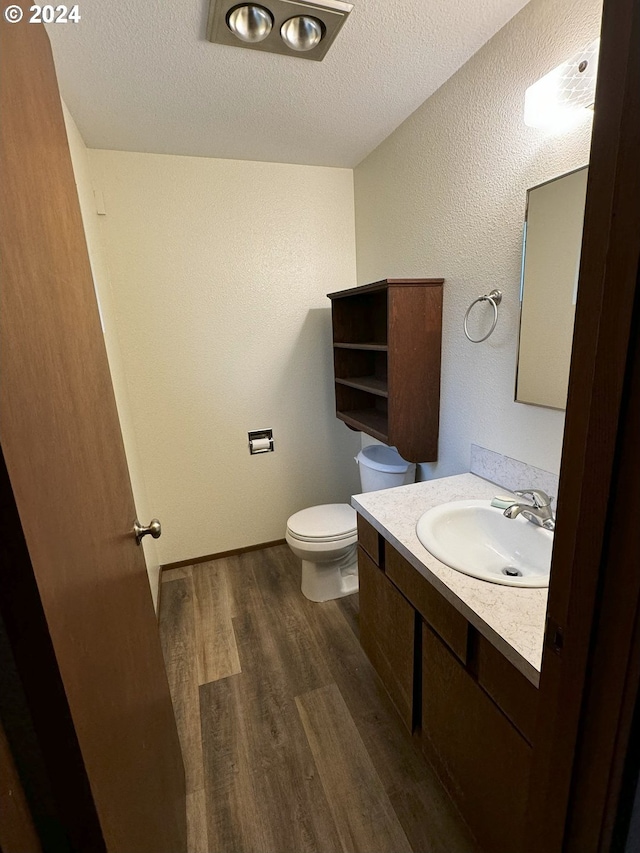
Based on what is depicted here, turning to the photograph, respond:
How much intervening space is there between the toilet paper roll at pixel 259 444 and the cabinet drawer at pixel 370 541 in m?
1.13

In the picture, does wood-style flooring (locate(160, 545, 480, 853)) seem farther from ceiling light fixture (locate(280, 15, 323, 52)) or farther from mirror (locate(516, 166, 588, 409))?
ceiling light fixture (locate(280, 15, 323, 52))

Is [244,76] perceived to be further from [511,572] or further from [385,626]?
[385,626]

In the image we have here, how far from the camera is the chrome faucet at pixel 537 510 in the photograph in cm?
118

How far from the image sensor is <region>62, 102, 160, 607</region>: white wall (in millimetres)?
1623

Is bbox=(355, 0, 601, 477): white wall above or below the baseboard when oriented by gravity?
above

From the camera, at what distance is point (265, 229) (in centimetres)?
226

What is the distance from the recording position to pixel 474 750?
1002 millimetres

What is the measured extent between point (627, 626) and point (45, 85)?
126 cm

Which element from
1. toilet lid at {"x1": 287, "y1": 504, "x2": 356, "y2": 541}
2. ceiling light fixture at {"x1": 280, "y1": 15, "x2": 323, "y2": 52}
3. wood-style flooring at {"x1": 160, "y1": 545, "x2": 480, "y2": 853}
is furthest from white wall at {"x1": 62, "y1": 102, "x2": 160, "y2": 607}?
ceiling light fixture at {"x1": 280, "y1": 15, "x2": 323, "y2": 52}

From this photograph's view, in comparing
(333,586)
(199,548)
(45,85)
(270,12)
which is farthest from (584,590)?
(199,548)

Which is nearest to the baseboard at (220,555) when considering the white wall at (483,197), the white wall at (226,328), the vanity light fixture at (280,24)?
the white wall at (226,328)

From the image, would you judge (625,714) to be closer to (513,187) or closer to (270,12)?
(513,187)

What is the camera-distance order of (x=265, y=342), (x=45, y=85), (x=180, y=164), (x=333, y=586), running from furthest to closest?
1. (x=265, y=342)
2. (x=333, y=586)
3. (x=180, y=164)
4. (x=45, y=85)

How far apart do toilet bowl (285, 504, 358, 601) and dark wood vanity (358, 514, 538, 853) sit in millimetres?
533
